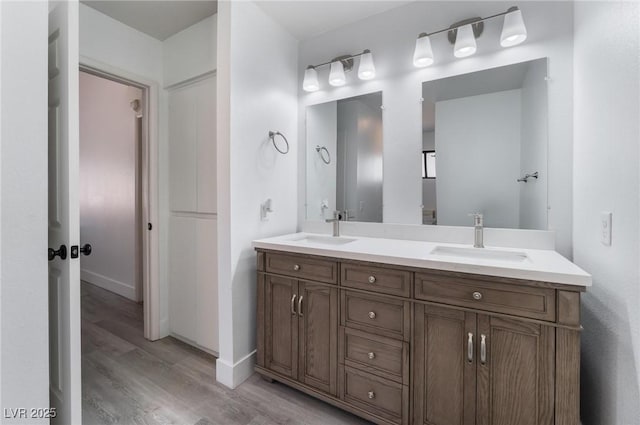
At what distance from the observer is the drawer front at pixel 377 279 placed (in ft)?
4.70

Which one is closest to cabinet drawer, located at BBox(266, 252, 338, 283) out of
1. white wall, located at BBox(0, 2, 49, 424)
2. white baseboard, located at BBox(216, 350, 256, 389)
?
white baseboard, located at BBox(216, 350, 256, 389)

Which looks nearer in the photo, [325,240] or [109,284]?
[325,240]

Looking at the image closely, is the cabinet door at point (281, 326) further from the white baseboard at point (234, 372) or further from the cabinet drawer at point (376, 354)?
the cabinet drawer at point (376, 354)

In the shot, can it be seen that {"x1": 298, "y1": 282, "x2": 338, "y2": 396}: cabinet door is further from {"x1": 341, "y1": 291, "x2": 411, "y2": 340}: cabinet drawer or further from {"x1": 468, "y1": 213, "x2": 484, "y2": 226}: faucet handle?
{"x1": 468, "y1": 213, "x2": 484, "y2": 226}: faucet handle

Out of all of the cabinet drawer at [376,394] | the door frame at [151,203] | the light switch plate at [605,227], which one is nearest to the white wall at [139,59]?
the door frame at [151,203]

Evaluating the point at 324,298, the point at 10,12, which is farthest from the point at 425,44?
the point at 10,12

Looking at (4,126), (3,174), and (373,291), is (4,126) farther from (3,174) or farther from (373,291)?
(373,291)

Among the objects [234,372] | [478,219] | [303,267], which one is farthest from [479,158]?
[234,372]

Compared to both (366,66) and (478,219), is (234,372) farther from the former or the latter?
(366,66)

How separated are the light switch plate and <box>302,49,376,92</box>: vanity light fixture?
157cm

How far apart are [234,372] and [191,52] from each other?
244 cm

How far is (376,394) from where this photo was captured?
151cm

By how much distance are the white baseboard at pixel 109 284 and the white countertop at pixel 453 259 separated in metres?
2.45

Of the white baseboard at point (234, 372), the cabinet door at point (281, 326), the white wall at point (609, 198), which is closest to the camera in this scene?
the white wall at point (609, 198)
